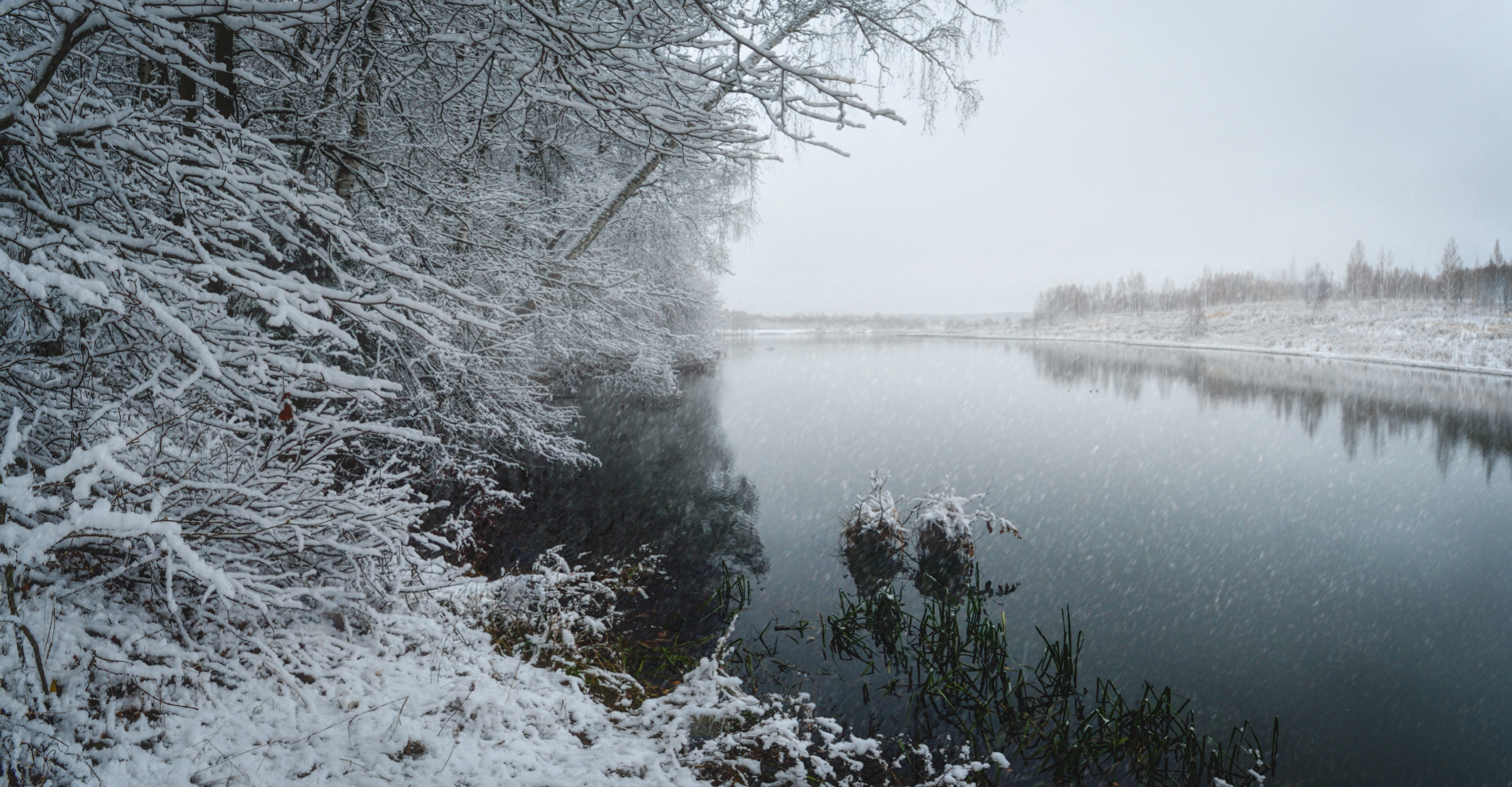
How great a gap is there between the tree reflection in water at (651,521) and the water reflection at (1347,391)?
16.5 m

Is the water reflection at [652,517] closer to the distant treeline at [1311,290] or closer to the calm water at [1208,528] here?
the calm water at [1208,528]

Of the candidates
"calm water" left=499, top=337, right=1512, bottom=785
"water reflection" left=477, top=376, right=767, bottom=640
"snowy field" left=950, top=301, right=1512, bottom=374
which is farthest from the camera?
"snowy field" left=950, top=301, right=1512, bottom=374

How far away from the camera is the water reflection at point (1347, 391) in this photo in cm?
1702

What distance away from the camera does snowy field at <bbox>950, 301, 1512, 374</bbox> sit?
122 ft

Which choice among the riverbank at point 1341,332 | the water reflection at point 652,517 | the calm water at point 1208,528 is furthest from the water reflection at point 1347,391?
the water reflection at point 652,517

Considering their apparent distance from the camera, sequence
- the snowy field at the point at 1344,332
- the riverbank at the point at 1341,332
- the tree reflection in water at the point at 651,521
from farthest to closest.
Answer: the snowy field at the point at 1344,332 < the riverbank at the point at 1341,332 < the tree reflection in water at the point at 651,521

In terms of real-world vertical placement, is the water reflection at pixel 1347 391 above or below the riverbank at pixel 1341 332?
below

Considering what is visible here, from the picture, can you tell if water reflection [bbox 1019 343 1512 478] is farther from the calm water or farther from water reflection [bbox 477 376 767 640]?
water reflection [bbox 477 376 767 640]

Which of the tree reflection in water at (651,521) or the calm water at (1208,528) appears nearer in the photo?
the calm water at (1208,528)

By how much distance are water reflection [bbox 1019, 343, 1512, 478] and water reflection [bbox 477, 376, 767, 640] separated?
53.9 feet

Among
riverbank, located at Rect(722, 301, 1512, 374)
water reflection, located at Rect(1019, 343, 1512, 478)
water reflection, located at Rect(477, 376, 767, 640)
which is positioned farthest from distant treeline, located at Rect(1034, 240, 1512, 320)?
water reflection, located at Rect(477, 376, 767, 640)

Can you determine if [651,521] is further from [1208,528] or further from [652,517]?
[1208,528]

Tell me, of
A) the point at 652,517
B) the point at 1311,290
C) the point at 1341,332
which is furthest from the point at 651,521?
the point at 1311,290

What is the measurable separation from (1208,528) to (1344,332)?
58.3 metres
